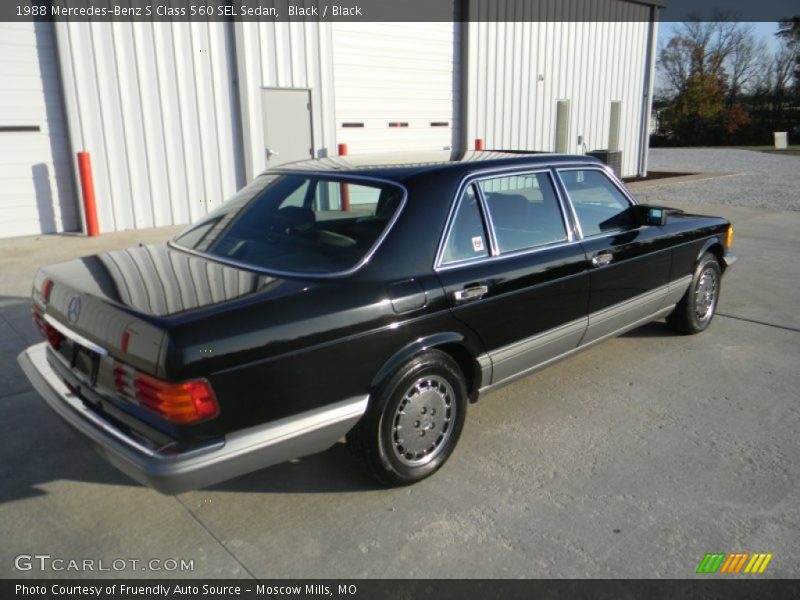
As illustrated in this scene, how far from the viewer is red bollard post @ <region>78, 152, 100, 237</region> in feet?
29.5

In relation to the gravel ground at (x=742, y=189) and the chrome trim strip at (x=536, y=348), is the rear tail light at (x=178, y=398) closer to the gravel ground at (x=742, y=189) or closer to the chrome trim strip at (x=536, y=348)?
the chrome trim strip at (x=536, y=348)

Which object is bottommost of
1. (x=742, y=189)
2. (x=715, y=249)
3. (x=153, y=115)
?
(x=742, y=189)

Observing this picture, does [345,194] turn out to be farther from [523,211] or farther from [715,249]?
[715,249]

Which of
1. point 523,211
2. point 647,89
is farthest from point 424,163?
point 647,89

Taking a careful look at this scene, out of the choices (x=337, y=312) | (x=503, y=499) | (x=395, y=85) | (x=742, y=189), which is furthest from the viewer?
(x=742, y=189)

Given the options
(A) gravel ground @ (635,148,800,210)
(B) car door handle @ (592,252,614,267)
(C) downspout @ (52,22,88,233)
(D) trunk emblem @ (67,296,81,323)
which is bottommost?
(A) gravel ground @ (635,148,800,210)

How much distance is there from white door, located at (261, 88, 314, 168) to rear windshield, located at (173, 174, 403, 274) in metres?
7.23

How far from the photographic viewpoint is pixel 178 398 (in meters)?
2.32

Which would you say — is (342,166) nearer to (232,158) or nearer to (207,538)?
(207,538)

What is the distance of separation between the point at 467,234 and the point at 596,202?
1.47 m

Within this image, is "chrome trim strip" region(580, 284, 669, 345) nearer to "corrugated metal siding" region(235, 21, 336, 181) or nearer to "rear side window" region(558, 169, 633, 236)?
"rear side window" region(558, 169, 633, 236)

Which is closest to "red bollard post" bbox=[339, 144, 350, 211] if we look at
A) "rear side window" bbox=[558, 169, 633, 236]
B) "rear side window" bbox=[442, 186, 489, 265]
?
"rear side window" bbox=[442, 186, 489, 265]

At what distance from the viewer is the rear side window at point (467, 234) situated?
10.7 feet

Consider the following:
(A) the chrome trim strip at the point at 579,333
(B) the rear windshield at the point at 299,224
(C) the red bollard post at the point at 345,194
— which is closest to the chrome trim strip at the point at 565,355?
(A) the chrome trim strip at the point at 579,333
